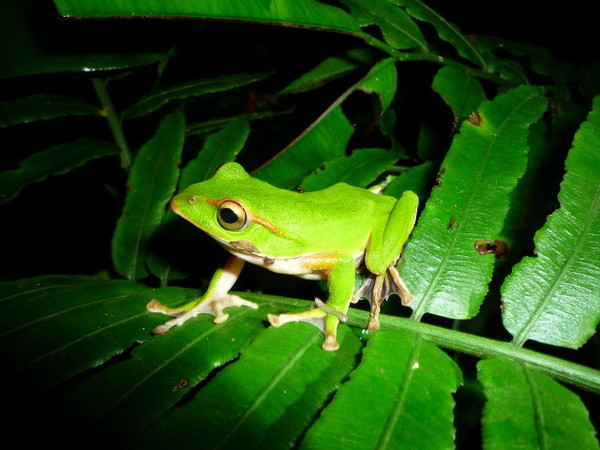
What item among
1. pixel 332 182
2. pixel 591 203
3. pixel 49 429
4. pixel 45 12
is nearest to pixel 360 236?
pixel 332 182

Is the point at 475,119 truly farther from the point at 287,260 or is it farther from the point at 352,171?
the point at 287,260

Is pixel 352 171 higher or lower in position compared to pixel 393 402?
higher

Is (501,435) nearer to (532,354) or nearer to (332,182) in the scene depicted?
(532,354)

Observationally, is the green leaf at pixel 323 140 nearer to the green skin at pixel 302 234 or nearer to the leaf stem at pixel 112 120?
the green skin at pixel 302 234

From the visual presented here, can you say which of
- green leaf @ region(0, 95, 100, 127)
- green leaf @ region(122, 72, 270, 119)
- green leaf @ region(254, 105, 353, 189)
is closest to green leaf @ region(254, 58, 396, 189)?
green leaf @ region(254, 105, 353, 189)

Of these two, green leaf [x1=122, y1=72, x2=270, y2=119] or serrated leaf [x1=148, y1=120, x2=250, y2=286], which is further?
green leaf [x1=122, y1=72, x2=270, y2=119]

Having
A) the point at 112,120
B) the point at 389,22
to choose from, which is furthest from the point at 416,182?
the point at 112,120

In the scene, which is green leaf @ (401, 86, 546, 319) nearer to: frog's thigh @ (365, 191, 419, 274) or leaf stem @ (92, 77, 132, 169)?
frog's thigh @ (365, 191, 419, 274)
